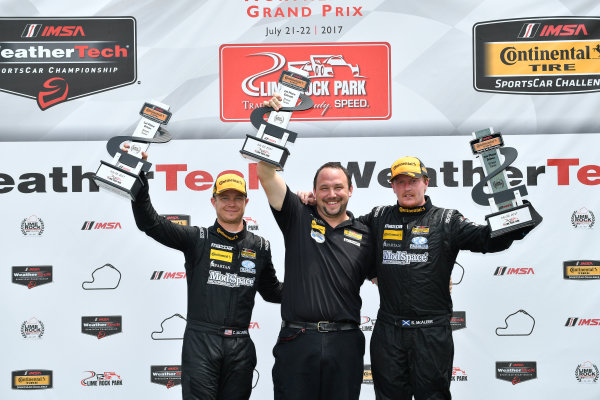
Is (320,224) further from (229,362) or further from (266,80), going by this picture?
(266,80)

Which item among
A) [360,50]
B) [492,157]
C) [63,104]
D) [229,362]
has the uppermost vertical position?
[360,50]

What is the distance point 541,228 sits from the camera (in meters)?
4.04

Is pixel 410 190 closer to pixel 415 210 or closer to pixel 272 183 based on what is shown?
pixel 415 210

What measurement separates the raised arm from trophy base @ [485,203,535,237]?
3.07ft

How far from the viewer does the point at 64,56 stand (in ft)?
13.6

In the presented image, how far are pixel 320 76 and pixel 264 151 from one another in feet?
5.19

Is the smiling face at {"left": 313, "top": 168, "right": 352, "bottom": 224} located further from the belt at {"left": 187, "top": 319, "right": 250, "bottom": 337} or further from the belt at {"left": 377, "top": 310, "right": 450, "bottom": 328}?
the belt at {"left": 187, "top": 319, "right": 250, "bottom": 337}

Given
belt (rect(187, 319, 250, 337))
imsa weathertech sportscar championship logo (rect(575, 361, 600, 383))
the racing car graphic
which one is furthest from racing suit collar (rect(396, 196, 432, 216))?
imsa weathertech sportscar championship logo (rect(575, 361, 600, 383))

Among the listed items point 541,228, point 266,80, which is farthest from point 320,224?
point 541,228

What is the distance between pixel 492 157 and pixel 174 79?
226cm

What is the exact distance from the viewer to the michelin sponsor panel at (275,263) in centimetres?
402

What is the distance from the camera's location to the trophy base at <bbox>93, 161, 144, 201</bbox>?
2654mm

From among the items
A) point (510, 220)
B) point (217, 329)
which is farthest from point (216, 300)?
point (510, 220)

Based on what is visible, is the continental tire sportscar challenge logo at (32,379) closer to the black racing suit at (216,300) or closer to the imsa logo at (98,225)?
the imsa logo at (98,225)
